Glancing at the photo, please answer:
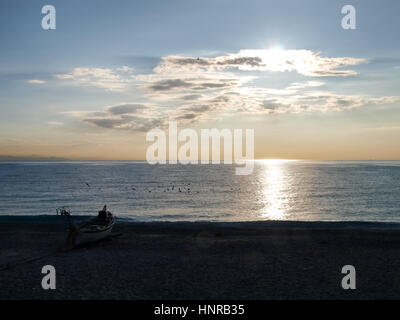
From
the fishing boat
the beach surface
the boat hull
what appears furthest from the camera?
the boat hull

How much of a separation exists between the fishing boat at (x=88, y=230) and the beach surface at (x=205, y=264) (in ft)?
2.12

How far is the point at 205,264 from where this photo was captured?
2120 cm

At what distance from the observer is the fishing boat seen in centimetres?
2502

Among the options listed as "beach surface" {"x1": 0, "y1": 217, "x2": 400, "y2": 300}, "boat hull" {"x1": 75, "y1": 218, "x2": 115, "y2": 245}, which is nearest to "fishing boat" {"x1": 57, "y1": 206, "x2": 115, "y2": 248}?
"boat hull" {"x1": 75, "y1": 218, "x2": 115, "y2": 245}

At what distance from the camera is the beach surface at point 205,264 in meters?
16.5

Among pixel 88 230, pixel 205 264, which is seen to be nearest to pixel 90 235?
pixel 88 230

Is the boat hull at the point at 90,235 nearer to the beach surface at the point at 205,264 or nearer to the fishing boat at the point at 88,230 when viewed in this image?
the fishing boat at the point at 88,230

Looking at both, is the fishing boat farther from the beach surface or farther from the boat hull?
the beach surface

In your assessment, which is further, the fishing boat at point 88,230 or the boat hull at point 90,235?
the boat hull at point 90,235

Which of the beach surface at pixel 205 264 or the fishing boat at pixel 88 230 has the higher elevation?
the fishing boat at pixel 88 230

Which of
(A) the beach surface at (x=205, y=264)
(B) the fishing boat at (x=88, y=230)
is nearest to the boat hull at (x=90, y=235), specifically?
(B) the fishing boat at (x=88, y=230)

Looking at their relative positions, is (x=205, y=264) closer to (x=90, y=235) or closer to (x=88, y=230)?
(x=90, y=235)

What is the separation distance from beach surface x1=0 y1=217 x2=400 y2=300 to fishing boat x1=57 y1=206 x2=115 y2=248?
647 millimetres
